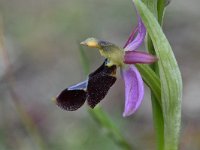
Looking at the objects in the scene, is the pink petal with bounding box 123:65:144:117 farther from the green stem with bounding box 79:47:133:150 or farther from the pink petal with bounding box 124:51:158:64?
the green stem with bounding box 79:47:133:150

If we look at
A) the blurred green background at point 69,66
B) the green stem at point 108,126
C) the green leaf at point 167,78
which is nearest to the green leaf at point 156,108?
the green leaf at point 167,78

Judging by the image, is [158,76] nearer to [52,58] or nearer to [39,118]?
[39,118]

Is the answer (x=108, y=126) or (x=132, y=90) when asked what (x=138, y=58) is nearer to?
(x=132, y=90)

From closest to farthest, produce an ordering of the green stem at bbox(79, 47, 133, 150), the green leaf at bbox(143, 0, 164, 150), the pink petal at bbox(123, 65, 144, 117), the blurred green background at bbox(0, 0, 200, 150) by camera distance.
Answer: the pink petal at bbox(123, 65, 144, 117) < the green leaf at bbox(143, 0, 164, 150) < the green stem at bbox(79, 47, 133, 150) < the blurred green background at bbox(0, 0, 200, 150)

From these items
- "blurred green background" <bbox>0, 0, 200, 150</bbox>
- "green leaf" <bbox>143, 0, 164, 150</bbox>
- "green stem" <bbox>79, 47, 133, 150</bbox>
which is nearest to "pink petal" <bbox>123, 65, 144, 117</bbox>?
"green leaf" <bbox>143, 0, 164, 150</bbox>

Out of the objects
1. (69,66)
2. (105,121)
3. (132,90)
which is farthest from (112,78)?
(69,66)
